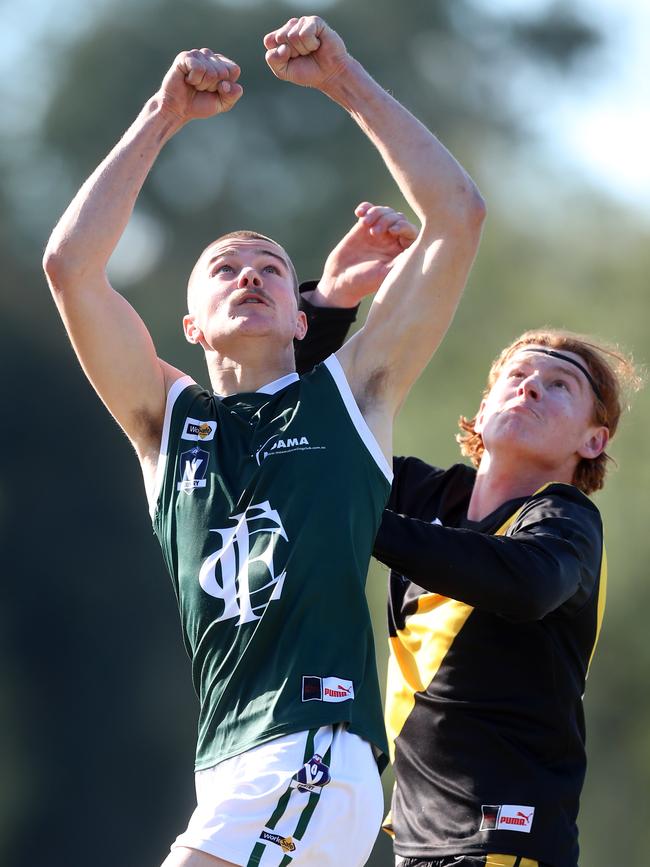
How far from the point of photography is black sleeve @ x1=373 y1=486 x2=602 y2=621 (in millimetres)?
3736

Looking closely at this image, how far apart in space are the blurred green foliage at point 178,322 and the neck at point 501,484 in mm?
8311

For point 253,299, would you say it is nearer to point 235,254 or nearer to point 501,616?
point 235,254

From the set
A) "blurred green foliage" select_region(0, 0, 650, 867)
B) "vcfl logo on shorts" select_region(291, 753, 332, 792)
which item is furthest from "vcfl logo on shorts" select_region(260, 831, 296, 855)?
"blurred green foliage" select_region(0, 0, 650, 867)

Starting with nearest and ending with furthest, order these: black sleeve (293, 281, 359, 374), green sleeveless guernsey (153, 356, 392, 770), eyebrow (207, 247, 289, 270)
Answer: green sleeveless guernsey (153, 356, 392, 770)
eyebrow (207, 247, 289, 270)
black sleeve (293, 281, 359, 374)

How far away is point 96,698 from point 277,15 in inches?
314

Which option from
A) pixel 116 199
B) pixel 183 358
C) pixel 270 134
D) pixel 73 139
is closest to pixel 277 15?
pixel 270 134

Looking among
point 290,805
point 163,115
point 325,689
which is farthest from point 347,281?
point 290,805

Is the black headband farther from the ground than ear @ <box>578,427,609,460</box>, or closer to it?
farther from the ground

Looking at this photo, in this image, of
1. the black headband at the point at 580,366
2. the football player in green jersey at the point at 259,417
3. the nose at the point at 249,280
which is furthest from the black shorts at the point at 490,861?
the nose at the point at 249,280

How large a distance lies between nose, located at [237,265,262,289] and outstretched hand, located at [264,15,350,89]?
53 cm

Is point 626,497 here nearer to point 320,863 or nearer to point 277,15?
point 277,15

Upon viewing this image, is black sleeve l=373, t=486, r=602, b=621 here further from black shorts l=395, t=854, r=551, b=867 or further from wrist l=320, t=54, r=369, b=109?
wrist l=320, t=54, r=369, b=109

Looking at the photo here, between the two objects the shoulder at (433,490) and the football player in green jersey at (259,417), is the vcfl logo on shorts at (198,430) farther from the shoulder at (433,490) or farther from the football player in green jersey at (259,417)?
the shoulder at (433,490)

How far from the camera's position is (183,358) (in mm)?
15031
